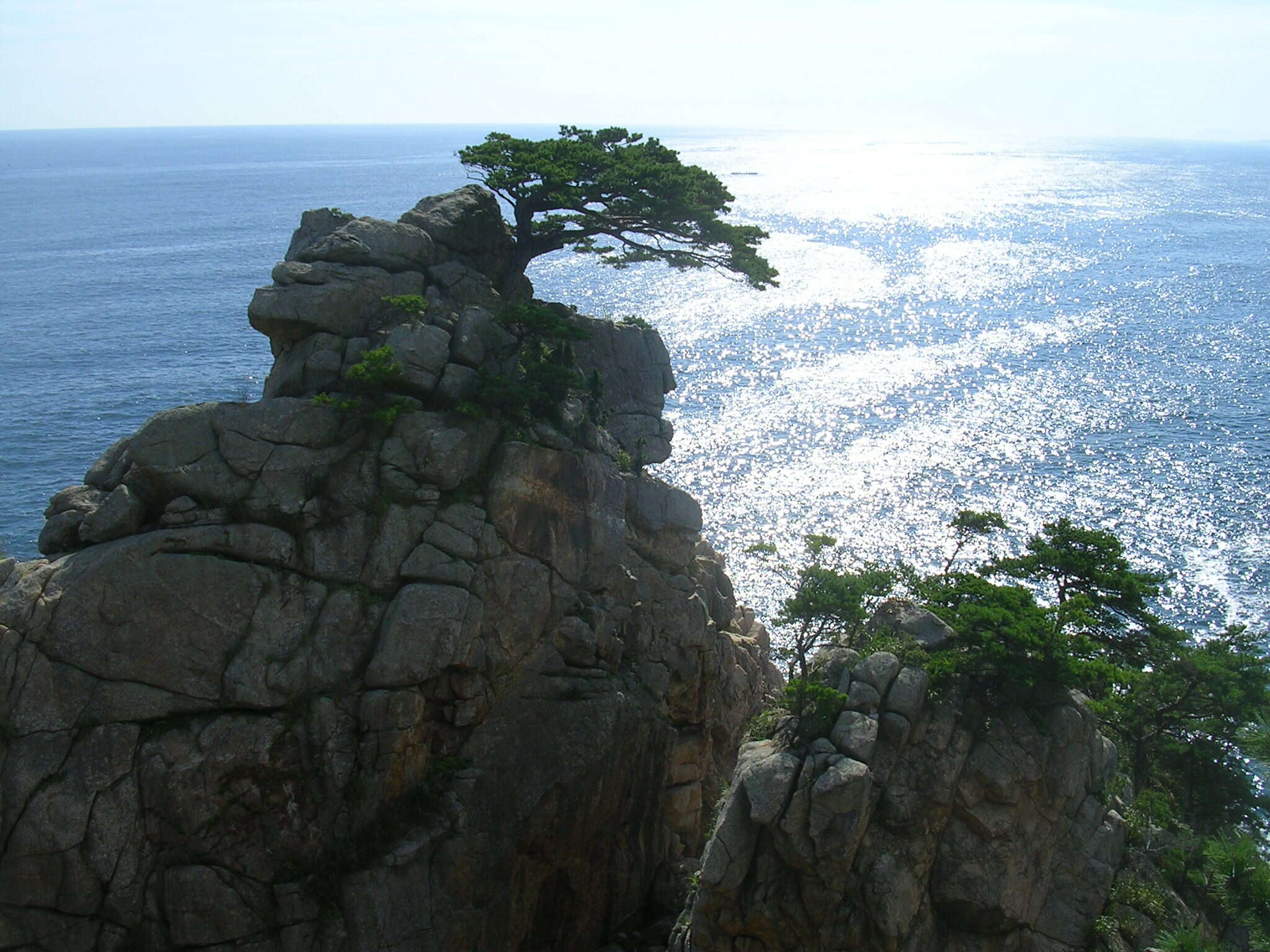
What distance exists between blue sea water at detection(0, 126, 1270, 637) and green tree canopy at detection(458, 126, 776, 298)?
32.5 meters

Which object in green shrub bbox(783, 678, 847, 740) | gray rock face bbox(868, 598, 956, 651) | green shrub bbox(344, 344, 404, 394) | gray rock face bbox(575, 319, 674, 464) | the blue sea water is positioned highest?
green shrub bbox(344, 344, 404, 394)

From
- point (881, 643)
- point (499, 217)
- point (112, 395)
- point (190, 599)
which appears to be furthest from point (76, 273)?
point (881, 643)

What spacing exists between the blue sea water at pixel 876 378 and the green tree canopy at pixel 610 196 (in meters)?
32.5

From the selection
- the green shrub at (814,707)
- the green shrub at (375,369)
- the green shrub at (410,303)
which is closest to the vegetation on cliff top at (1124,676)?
the green shrub at (814,707)

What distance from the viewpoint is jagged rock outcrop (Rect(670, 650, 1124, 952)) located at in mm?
25062

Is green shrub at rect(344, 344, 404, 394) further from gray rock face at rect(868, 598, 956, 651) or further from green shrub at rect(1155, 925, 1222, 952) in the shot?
green shrub at rect(1155, 925, 1222, 952)

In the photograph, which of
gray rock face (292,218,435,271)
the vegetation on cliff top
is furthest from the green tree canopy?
the vegetation on cliff top

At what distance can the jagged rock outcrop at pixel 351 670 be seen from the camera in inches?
1037

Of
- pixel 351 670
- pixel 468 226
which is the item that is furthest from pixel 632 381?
pixel 351 670

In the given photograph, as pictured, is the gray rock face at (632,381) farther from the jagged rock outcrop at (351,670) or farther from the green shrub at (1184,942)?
the green shrub at (1184,942)

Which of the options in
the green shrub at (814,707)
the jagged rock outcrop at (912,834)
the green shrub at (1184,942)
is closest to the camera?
the green shrub at (1184,942)

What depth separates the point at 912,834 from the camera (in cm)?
2556

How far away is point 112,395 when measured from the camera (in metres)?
85.9

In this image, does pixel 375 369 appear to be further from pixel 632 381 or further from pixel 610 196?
pixel 632 381
